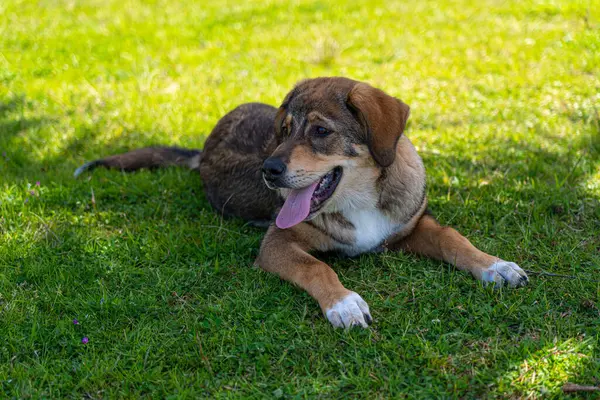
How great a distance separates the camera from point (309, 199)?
4.37 metres

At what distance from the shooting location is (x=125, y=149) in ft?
22.9

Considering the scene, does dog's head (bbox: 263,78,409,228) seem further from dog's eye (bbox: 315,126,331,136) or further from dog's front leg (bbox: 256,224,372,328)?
dog's front leg (bbox: 256,224,372,328)

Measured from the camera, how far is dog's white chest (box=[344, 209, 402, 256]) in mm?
4605

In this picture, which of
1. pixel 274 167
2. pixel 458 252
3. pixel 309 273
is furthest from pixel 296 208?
pixel 458 252

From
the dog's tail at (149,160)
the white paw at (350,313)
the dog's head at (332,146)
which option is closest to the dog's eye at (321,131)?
the dog's head at (332,146)

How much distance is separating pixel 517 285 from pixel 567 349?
70 centimetres

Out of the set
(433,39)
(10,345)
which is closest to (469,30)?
(433,39)

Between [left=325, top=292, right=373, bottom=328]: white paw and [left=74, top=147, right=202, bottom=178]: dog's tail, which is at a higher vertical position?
[left=325, top=292, right=373, bottom=328]: white paw

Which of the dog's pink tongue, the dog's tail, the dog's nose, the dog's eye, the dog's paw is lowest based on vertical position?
the dog's tail

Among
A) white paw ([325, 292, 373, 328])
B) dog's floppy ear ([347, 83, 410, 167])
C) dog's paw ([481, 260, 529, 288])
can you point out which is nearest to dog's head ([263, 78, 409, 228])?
dog's floppy ear ([347, 83, 410, 167])

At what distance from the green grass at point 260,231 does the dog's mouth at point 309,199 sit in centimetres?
42

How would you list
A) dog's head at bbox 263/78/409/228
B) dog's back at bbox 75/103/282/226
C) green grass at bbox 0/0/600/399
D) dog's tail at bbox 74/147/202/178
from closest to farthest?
green grass at bbox 0/0/600/399, dog's head at bbox 263/78/409/228, dog's back at bbox 75/103/282/226, dog's tail at bbox 74/147/202/178

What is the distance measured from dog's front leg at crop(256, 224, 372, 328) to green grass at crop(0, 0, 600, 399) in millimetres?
85

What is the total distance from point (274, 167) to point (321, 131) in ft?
1.48
